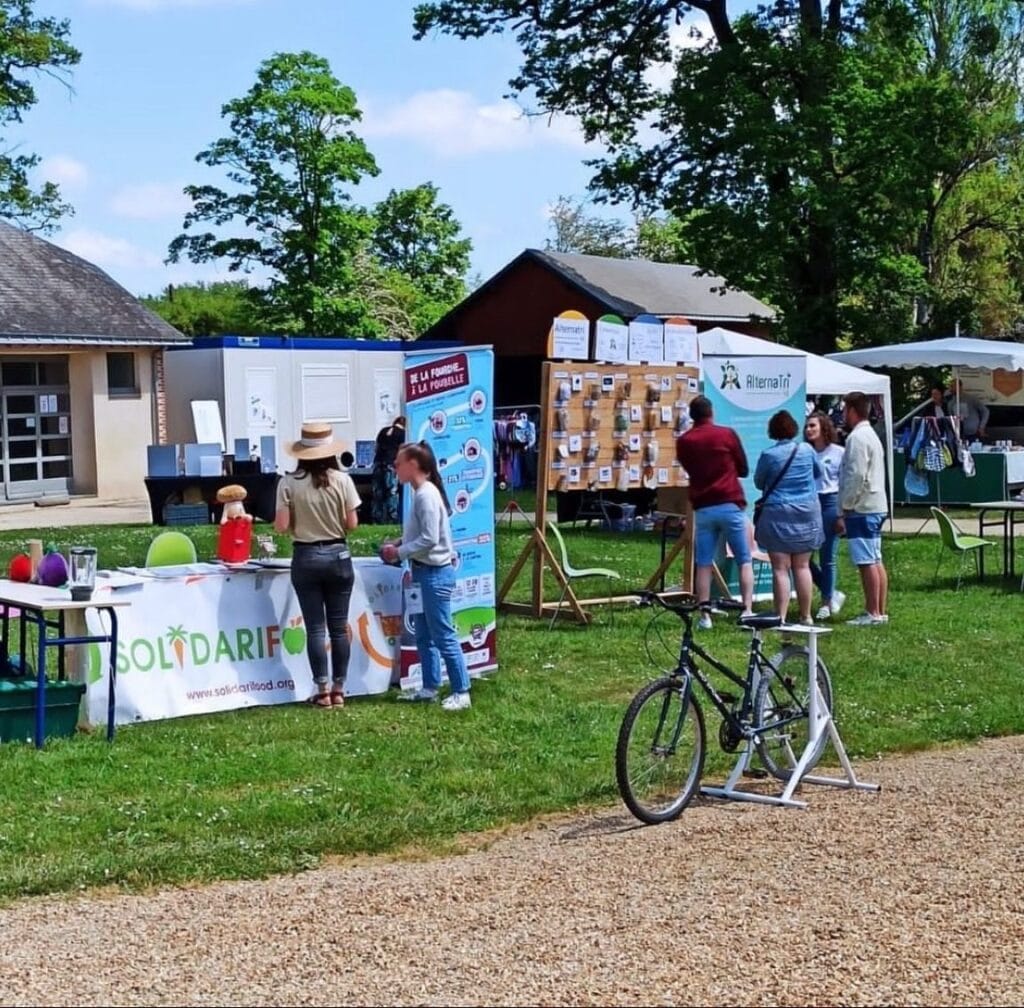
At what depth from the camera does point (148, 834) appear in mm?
6949

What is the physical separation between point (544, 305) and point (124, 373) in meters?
12.2

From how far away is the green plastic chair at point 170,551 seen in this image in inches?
405

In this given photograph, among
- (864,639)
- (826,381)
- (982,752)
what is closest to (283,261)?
(826,381)

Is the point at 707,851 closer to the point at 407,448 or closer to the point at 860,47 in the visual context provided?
the point at 407,448

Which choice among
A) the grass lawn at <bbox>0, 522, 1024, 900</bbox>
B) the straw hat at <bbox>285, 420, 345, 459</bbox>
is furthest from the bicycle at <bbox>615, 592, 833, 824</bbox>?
the straw hat at <bbox>285, 420, 345, 459</bbox>

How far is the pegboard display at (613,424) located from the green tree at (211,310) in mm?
34964

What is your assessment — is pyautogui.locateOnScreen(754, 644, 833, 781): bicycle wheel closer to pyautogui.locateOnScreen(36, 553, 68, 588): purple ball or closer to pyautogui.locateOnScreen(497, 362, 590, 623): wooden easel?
pyautogui.locateOnScreen(36, 553, 68, 588): purple ball

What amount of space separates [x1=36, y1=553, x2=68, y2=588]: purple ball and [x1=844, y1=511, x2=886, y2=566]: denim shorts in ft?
22.0

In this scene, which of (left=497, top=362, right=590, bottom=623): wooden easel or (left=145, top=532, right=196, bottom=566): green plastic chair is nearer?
(left=145, top=532, right=196, bottom=566): green plastic chair

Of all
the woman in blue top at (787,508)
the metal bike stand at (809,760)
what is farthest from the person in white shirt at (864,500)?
the metal bike stand at (809,760)

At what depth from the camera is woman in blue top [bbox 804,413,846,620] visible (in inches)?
532

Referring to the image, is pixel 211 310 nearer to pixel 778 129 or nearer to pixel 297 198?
pixel 297 198

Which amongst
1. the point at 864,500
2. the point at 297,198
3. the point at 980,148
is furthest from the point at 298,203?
the point at 864,500

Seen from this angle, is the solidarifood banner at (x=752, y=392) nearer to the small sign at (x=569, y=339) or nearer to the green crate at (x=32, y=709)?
the small sign at (x=569, y=339)
